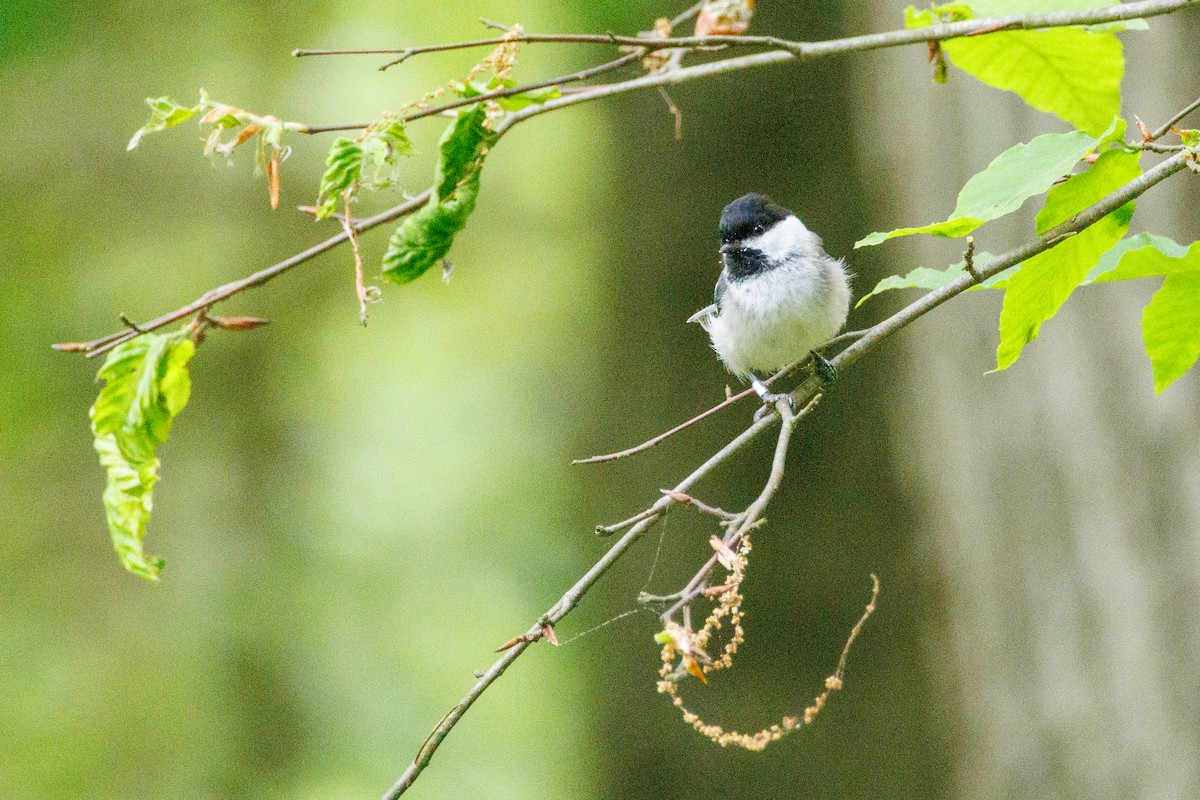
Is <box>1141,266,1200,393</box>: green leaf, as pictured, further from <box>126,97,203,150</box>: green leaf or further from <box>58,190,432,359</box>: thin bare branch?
<box>126,97,203,150</box>: green leaf

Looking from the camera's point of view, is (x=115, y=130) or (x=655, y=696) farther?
(x=115, y=130)

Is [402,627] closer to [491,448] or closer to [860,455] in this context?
[491,448]

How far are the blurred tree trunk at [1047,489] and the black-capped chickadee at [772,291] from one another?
547mm

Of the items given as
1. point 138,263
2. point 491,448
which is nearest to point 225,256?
point 138,263

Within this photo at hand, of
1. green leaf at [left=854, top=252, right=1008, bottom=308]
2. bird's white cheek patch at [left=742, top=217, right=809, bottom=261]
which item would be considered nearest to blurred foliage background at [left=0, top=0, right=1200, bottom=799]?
bird's white cheek patch at [left=742, top=217, right=809, bottom=261]

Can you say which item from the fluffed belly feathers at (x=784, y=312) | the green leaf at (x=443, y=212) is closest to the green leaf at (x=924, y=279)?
the green leaf at (x=443, y=212)

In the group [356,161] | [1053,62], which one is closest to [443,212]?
[356,161]

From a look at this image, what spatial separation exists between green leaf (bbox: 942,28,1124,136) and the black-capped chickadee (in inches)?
51.9

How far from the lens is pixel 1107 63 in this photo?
58.2 inches

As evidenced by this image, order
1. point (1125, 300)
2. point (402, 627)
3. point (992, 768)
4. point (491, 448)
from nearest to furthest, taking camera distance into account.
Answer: point (1125, 300) < point (992, 768) < point (402, 627) < point (491, 448)

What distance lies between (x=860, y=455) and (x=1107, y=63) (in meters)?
2.08

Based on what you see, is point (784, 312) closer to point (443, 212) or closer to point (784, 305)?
point (784, 305)

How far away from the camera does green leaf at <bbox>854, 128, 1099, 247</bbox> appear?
1303 mm

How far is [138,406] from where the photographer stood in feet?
4.64
